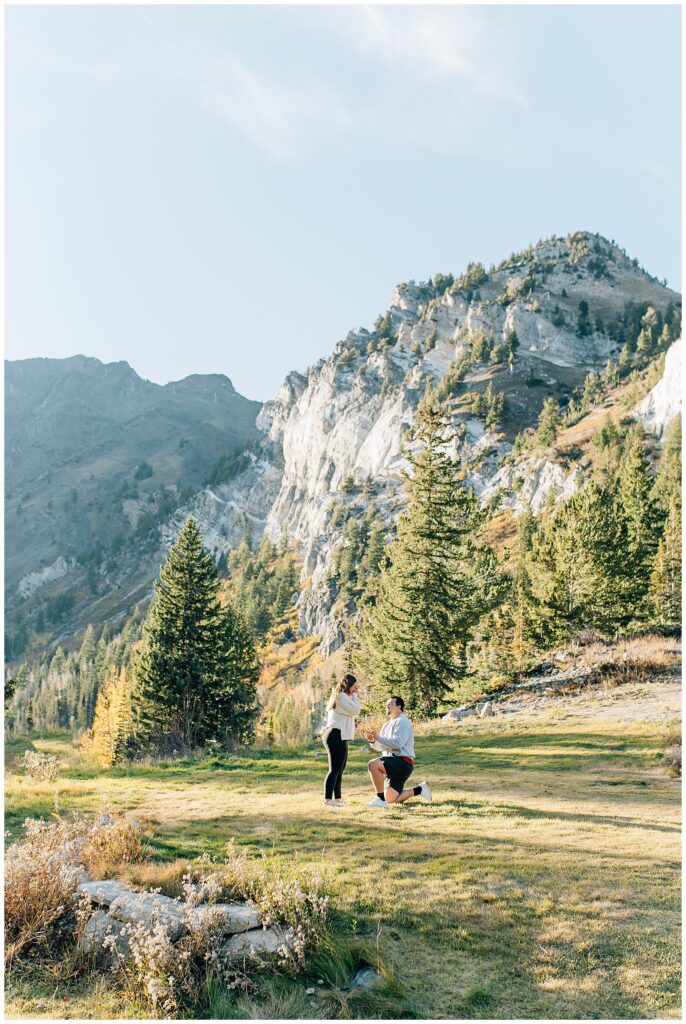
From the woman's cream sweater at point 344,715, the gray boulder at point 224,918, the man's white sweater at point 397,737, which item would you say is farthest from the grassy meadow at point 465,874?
the woman's cream sweater at point 344,715

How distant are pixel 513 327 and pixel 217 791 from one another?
672 ft

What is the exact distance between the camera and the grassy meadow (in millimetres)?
6176

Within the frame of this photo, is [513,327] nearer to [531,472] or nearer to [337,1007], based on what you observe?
[531,472]

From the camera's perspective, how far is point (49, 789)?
15734 millimetres

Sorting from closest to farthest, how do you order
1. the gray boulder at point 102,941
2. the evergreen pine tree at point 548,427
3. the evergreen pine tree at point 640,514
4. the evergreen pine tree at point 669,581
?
the gray boulder at point 102,941 → the evergreen pine tree at point 669,581 → the evergreen pine tree at point 640,514 → the evergreen pine tree at point 548,427

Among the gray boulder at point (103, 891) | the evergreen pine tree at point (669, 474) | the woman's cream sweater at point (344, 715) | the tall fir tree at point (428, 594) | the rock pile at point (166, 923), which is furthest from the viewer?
the evergreen pine tree at point (669, 474)

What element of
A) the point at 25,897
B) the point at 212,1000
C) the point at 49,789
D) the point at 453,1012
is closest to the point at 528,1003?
the point at 453,1012

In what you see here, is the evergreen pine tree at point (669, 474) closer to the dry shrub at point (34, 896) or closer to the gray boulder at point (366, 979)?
the gray boulder at point (366, 979)

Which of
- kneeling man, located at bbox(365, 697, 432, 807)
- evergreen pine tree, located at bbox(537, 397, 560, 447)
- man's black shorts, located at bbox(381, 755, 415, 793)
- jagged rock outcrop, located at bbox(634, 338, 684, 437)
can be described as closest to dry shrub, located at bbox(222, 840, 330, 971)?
kneeling man, located at bbox(365, 697, 432, 807)

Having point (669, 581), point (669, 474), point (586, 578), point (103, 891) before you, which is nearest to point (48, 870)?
point (103, 891)

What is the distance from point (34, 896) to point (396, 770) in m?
6.45

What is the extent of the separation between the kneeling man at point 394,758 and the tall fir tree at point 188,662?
75.7 feet

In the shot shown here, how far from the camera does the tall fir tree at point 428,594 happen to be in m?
28.4

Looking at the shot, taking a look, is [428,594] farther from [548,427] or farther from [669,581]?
[548,427]
